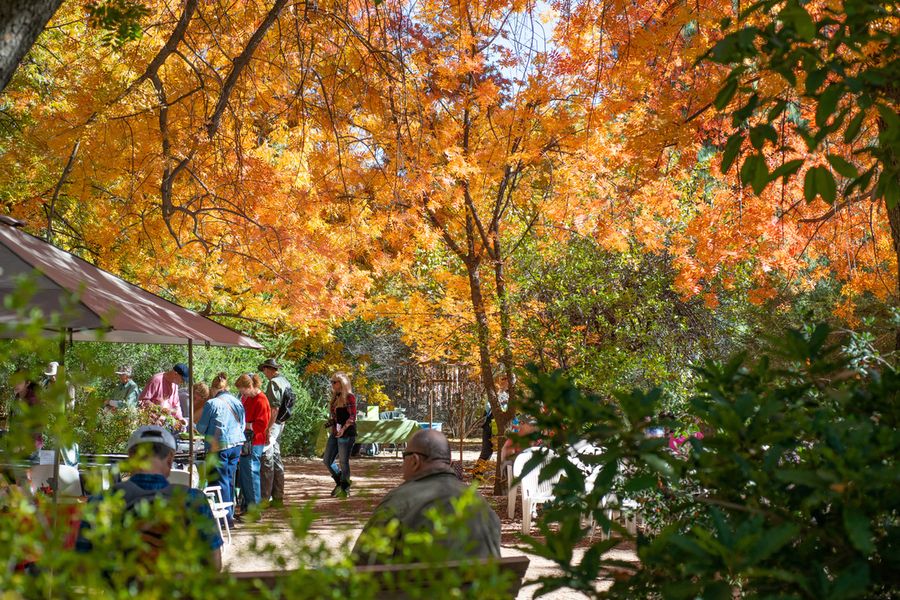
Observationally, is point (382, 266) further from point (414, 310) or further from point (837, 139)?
point (837, 139)

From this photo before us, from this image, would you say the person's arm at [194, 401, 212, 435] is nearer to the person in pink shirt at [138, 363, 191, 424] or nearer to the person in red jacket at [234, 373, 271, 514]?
the person in red jacket at [234, 373, 271, 514]

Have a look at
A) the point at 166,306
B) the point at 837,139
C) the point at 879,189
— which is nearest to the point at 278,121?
the point at 166,306

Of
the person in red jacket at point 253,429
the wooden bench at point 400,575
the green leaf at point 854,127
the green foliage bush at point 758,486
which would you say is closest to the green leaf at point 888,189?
the green leaf at point 854,127

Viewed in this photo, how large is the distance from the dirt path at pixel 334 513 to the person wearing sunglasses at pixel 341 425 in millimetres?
419

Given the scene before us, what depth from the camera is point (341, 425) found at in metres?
12.2

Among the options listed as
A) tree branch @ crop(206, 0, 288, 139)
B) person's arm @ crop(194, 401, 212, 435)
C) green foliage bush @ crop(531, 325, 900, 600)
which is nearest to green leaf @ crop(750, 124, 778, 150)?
green foliage bush @ crop(531, 325, 900, 600)

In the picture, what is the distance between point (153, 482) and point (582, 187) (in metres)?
8.92

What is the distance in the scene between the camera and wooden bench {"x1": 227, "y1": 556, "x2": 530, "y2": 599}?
1.46 meters

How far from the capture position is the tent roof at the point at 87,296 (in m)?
4.72

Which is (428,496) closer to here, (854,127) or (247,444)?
(854,127)

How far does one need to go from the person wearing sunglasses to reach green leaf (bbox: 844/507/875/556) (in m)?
10.5

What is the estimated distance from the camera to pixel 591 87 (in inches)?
404

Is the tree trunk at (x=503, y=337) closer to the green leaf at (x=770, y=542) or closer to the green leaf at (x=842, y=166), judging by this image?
the green leaf at (x=842, y=166)

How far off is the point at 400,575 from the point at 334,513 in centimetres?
1065
